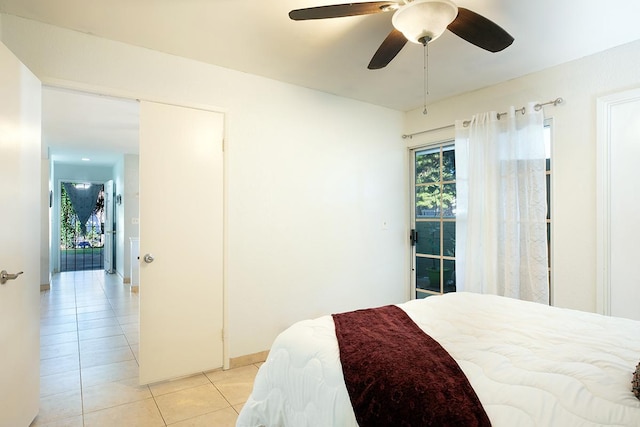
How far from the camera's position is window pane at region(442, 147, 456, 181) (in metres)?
3.64

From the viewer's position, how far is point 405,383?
1122 millimetres

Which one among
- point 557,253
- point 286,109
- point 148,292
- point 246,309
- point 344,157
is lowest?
→ point 246,309

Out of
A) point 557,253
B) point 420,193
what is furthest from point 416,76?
point 557,253

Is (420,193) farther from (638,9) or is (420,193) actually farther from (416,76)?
(638,9)

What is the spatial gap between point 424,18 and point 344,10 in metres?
0.37

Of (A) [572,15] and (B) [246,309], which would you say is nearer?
(A) [572,15]

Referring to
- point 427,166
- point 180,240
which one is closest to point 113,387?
point 180,240

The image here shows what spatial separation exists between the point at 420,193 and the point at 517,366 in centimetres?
295

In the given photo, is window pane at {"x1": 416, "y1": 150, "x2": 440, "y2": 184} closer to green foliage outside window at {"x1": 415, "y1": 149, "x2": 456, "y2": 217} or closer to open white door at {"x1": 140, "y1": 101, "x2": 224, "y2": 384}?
green foliage outside window at {"x1": 415, "y1": 149, "x2": 456, "y2": 217}

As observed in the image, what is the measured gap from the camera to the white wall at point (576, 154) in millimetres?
2506

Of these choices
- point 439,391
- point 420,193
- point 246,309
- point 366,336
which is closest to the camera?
point 439,391

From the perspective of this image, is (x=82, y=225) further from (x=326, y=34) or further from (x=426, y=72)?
(x=426, y=72)

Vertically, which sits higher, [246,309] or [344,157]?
[344,157]

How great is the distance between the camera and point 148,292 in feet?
8.24
